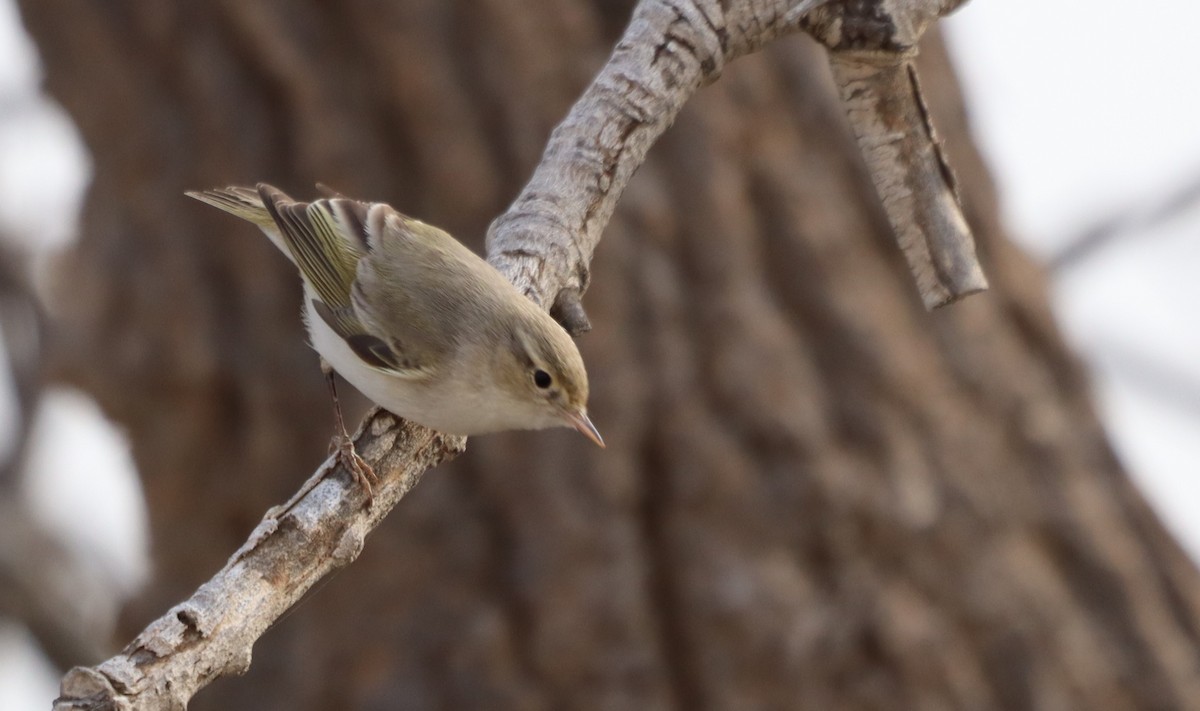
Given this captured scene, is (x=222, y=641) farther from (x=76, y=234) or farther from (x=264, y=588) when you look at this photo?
(x=76, y=234)

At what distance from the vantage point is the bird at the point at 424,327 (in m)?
3.05

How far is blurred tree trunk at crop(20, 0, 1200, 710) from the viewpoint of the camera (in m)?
5.43

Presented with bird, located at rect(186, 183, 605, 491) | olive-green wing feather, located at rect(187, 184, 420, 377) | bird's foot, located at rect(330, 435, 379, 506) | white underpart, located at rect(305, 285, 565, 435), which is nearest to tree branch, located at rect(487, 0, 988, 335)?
bird, located at rect(186, 183, 605, 491)

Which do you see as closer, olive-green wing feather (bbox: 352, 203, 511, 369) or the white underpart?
the white underpart

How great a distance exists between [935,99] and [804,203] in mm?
770

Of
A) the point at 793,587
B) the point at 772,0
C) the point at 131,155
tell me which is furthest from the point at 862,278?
the point at 131,155

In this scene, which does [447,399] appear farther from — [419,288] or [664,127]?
[664,127]

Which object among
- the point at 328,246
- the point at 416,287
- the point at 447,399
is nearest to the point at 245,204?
the point at 328,246

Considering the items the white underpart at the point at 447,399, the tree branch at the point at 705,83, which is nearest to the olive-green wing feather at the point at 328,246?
the white underpart at the point at 447,399

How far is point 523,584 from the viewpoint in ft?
18.0

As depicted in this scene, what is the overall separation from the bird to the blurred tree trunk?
70.2 inches

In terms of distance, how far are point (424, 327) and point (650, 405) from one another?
87.6 inches

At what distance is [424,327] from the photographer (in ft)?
11.1

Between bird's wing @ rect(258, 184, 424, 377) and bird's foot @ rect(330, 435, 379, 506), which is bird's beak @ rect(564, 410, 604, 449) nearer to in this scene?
bird's wing @ rect(258, 184, 424, 377)
